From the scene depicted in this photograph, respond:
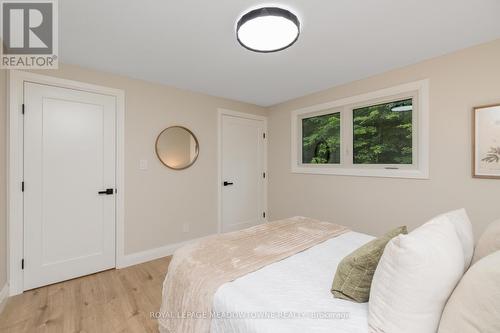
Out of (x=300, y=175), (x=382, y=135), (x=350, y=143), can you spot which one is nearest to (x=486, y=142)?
(x=382, y=135)

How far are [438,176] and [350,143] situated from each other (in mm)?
1043

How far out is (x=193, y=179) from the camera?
3.33 m

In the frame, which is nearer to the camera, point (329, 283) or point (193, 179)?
point (329, 283)

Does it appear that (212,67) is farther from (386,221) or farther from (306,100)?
(386,221)

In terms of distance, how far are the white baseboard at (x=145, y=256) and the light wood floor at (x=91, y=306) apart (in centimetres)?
18

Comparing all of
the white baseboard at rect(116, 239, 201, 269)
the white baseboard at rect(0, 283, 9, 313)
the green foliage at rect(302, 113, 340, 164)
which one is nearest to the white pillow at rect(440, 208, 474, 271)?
the green foliage at rect(302, 113, 340, 164)

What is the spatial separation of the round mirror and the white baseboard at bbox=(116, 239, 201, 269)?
1.12m

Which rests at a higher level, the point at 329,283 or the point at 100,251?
the point at 329,283

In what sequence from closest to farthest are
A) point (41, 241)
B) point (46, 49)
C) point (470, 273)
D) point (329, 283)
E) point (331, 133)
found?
point (470, 273), point (329, 283), point (46, 49), point (41, 241), point (331, 133)

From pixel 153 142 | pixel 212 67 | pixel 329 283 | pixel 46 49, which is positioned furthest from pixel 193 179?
pixel 329 283

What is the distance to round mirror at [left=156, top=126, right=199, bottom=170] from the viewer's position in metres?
3.04

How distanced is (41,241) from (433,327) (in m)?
3.19

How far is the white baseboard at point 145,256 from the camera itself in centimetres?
271

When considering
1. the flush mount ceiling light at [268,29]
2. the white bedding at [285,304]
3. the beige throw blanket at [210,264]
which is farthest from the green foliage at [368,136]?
the white bedding at [285,304]
